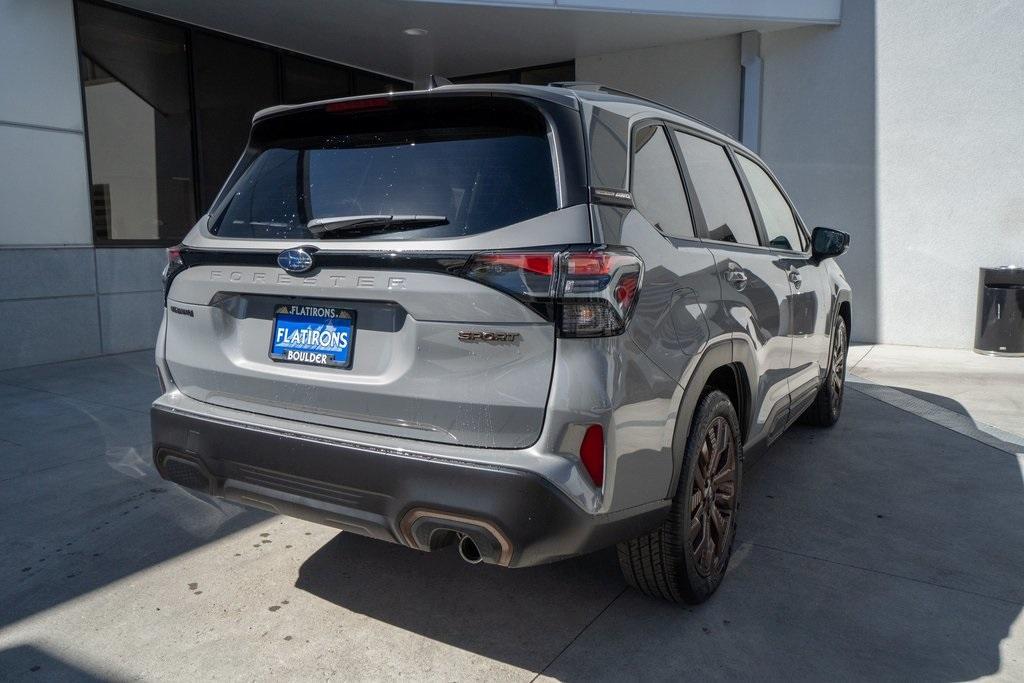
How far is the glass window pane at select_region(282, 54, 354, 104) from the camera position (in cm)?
1080

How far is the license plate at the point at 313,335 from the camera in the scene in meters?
2.42

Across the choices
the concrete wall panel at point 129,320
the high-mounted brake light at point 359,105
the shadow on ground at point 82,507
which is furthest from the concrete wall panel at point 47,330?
the high-mounted brake light at point 359,105

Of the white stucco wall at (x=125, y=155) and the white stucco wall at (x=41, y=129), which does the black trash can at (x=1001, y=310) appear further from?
the white stucco wall at (x=41, y=129)

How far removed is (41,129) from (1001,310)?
10247 millimetres

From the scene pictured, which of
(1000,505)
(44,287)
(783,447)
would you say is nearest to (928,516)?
(1000,505)

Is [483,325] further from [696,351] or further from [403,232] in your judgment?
[696,351]

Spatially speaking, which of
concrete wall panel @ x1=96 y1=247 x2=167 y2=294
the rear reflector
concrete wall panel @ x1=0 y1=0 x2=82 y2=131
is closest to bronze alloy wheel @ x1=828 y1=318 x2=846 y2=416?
the rear reflector

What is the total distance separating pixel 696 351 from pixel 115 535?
2751 millimetres

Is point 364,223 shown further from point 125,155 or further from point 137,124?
point 137,124

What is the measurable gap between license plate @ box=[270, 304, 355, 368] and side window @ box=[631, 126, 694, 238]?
3.36 ft

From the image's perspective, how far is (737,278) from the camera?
→ 3125mm

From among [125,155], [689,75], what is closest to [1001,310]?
[689,75]

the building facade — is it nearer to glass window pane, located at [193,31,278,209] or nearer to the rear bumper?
glass window pane, located at [193,31,278,209]

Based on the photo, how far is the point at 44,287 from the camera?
753 cm
